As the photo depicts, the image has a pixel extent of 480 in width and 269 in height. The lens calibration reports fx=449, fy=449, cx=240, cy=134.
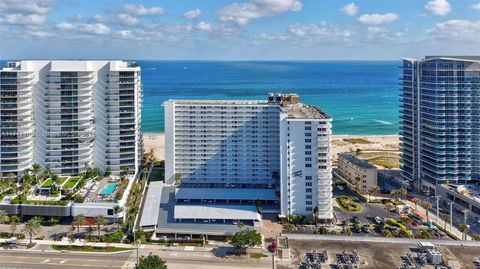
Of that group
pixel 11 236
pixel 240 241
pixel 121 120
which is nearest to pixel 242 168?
pixel 121 120

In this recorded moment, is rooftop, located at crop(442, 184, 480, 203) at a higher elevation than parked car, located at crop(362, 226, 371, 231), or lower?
higher

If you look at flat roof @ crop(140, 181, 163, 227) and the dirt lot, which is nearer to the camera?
the dirt lot

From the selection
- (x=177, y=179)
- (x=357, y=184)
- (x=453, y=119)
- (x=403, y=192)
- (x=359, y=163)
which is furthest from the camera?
(x=359, y=163)

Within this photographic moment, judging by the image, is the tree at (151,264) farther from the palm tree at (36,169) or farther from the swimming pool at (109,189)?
the palm tree at (36,169)

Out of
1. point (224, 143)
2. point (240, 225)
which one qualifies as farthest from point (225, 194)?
point (240, 225)

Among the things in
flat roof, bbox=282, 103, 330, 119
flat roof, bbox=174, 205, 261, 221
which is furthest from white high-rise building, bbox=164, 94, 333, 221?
flat roof, bbox=174, 205, 261, 221

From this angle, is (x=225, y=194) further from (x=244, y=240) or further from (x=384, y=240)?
(x=384, y=240)

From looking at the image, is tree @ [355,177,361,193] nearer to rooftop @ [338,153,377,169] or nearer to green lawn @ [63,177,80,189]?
rooftop @ [338,153,377,169]
